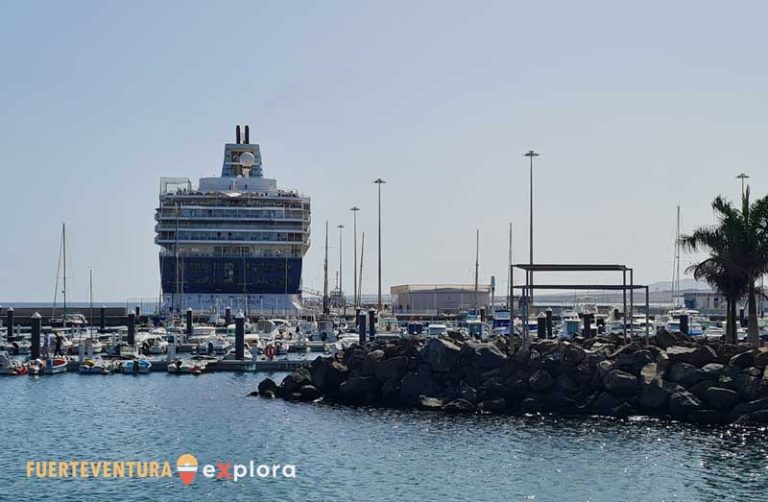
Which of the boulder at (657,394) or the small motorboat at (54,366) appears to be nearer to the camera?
the boulder at (657,394)

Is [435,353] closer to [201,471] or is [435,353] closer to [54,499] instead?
[201,471]

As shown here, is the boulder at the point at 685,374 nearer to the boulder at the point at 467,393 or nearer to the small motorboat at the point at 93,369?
the boulder at the point at 467,393

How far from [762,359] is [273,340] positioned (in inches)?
1564

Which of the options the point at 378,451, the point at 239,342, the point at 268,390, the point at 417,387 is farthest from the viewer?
the point at 239,342

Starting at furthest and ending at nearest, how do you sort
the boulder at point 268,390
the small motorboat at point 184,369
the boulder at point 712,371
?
the small motorboat at point 184,369, the boulder at point 268,390, the boulder at point 712,371

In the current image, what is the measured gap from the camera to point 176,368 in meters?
55.5

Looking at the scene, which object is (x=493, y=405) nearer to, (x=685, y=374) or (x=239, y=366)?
(x=685, y=374)

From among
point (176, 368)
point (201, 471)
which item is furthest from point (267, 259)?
point (201, 471)

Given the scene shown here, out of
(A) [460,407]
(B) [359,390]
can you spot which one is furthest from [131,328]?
(A) [460,407]

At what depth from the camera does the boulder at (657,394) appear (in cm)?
3609

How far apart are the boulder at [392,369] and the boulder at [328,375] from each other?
1.93 metres

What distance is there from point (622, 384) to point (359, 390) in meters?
10.3

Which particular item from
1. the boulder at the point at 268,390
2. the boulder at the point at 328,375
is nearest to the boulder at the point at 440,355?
the boulder at the point at 328,375

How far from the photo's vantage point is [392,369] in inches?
1647
